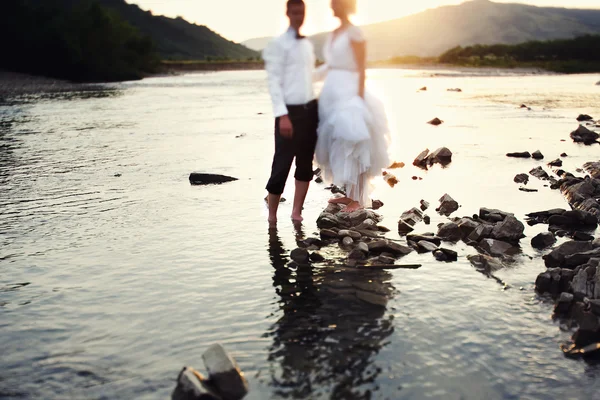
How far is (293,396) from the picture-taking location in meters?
4.27

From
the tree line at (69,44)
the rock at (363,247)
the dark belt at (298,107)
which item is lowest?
the rock at (363,247)

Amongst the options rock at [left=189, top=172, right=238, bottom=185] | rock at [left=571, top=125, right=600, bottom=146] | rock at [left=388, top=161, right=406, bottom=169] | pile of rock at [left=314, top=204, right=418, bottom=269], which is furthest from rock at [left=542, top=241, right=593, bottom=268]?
rock at [left=571, top=125, right=600, bottom=146]

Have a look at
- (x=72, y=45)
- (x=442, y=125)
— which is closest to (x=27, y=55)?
(x=72, y=45)

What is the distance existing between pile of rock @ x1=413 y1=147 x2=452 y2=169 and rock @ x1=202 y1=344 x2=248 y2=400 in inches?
436

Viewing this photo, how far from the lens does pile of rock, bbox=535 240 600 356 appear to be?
498 cm

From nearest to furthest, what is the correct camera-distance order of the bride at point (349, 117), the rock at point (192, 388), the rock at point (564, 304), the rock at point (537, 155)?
1. the rock at point (192, 388)
2. the rock at point (564, 304)
3. the bride at point (349, 117)
4. the rock at point (537, 155)

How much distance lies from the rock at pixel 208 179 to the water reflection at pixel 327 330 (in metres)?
5.79

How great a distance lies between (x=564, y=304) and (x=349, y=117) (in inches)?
143

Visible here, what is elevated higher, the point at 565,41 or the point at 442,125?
the point at 565,41

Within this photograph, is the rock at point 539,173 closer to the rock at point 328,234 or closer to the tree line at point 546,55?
the rock at point 328,234

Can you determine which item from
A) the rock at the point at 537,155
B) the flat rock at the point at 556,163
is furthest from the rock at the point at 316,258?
the rock at the point at 537,155

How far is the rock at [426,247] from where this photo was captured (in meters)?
7.63

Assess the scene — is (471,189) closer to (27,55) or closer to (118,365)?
(118,365)

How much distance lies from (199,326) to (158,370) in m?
0.83
